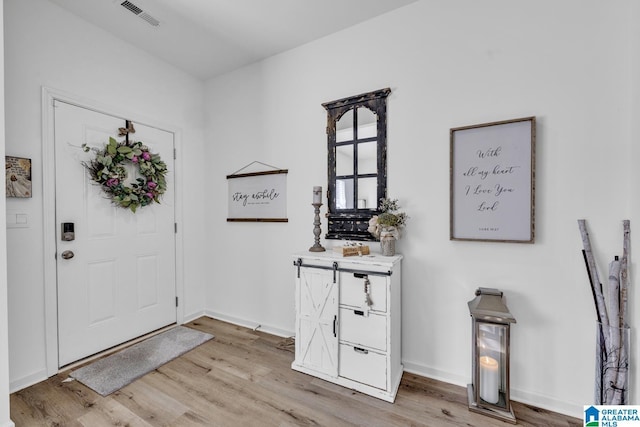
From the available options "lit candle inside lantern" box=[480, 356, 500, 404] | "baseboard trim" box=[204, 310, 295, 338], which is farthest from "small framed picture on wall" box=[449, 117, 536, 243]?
"baseboard trim" box=[204, 310, 295, 338]

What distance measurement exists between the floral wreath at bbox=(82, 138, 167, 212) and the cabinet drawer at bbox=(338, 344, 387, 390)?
90.5 inches

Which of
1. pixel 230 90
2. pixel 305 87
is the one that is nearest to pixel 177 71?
pixel 230 90

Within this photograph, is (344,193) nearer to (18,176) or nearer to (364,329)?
(364,329)

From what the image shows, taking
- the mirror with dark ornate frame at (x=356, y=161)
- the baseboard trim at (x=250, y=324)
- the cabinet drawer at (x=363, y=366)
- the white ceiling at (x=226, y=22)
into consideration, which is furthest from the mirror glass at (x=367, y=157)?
the baseboard trim at (x=250, y=324)

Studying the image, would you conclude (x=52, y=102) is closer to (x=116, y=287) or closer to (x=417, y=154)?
(x=116, y=287)

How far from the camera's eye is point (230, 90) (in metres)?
3.21

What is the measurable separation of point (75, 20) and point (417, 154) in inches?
118

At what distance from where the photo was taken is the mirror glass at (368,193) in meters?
2.36

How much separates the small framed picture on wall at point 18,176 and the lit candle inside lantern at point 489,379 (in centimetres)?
333

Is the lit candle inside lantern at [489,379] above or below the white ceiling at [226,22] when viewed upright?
below

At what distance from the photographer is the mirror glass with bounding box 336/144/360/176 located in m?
2.46

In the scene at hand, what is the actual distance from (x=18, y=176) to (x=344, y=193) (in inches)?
94.4

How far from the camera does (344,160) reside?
248 cm

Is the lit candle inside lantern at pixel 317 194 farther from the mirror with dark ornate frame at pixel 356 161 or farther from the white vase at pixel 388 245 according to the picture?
the white vase at pixel 388 245
